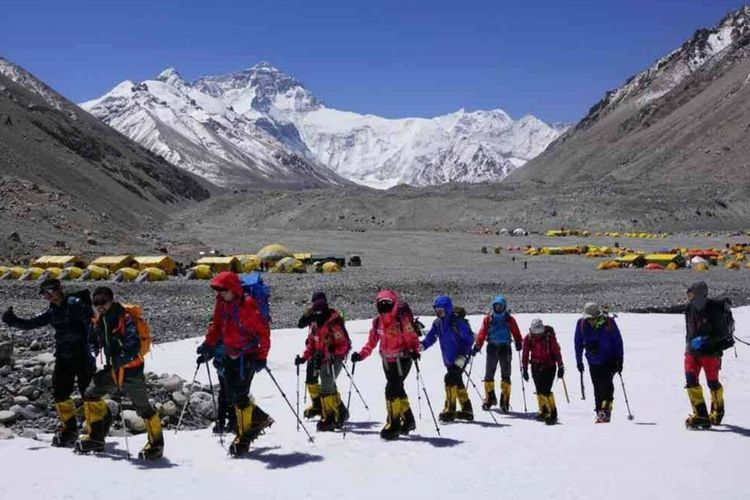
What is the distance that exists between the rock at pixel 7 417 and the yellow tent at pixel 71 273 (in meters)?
30.0

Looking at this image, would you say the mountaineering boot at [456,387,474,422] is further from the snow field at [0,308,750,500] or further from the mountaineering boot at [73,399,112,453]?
the mountaineering boot at [73,399,112,453]

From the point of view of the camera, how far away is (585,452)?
8.38 metres

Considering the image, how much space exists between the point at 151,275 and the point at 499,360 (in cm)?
2960

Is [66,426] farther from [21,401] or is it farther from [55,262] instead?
[55,262]

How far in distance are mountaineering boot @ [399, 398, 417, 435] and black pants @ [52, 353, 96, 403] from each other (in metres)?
3.75

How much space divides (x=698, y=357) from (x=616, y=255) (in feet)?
173

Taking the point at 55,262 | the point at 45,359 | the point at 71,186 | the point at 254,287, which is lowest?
the point at 45,359

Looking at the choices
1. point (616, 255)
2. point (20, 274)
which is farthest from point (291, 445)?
point (616, 255)

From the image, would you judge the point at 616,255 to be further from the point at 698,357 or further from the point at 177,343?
the point at 698,357

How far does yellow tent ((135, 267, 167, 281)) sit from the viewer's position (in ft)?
124

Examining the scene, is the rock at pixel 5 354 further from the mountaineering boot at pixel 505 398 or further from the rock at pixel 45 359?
the mountaineering boot at pixel 505 398

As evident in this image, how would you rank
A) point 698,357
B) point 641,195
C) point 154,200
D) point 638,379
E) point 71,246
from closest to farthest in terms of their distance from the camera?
point 698,357 < point 638,379 < point 71,246 < point 641,195 < point 154,200

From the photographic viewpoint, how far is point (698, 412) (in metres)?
9.59

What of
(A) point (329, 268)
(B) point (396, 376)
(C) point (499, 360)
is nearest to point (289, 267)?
(A) point (329, 268)
